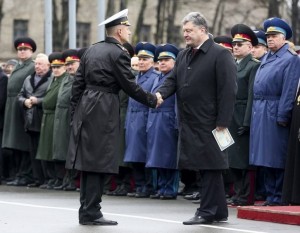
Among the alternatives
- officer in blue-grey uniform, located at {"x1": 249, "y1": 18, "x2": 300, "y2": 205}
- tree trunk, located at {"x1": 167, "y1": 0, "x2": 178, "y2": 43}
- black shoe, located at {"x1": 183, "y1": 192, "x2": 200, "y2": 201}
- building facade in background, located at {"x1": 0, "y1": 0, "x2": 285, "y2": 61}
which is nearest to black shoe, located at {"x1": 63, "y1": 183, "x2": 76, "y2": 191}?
black shoe, located at {"x1": 183, "y1": 192, "x2": 200, "y2": 201}

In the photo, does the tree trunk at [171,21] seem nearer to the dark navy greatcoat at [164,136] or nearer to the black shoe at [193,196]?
the dark navy greatcoat at [164,136]

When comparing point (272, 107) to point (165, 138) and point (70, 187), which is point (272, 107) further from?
point (70, 187)

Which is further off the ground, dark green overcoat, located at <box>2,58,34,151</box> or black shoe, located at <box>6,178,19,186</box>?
dark green overcoat, located at <box>2,58,34,151</box>

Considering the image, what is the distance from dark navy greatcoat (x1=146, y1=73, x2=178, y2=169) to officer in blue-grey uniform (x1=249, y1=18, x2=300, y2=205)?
1.96 meters

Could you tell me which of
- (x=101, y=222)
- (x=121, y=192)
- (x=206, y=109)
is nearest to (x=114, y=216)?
→ (x=101, y=222)

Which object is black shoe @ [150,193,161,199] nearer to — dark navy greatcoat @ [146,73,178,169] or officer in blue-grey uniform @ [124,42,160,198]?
officer in blue-grey uniform @ [124,42,160,198]

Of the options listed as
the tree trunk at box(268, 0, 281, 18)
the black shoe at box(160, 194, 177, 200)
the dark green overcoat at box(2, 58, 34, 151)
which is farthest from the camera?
the tree trunk at box(268, 0, 281, 18)

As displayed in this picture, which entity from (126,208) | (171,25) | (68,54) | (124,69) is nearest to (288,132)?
(126,208)

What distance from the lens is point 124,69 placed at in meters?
13.5

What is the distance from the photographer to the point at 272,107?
1606 centimetres

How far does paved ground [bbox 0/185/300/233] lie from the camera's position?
13188 millimetres

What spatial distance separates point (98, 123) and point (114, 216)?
5.24 feet

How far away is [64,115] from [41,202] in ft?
10.5

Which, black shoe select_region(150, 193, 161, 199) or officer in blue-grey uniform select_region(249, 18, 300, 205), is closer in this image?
officer in blue-grey uniform select_region(249, 18, 300, 205)
